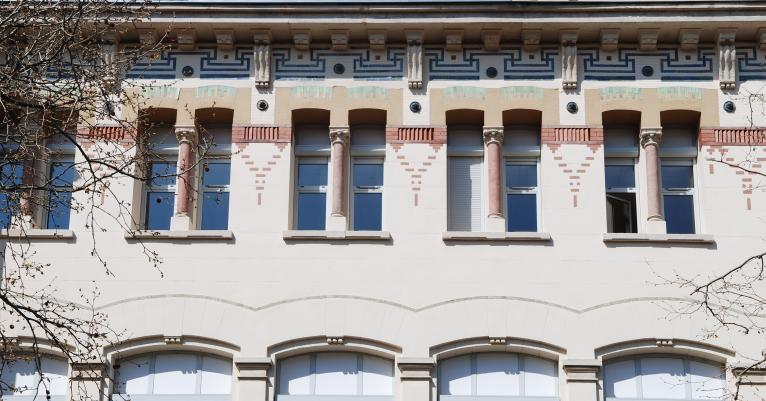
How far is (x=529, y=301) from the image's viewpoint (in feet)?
73.6

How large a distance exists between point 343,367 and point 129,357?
3278 millimetres

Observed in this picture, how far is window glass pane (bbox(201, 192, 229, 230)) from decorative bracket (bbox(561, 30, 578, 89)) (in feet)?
18.9

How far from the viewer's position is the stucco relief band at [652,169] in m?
23.1

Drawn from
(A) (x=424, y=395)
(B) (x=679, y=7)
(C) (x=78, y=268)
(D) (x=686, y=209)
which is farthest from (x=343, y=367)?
(B) (x=679, y=7)

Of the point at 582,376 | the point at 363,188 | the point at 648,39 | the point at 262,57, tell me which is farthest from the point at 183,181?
the point at 648,39

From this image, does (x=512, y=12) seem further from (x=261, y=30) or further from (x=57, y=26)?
(x=57, y=26)

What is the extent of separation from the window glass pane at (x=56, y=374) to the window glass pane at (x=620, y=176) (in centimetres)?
901

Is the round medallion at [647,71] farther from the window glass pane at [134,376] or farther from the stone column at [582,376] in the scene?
the window glass pane at [134,376]

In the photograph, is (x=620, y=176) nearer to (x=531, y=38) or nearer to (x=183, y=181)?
(x=531, y=38)

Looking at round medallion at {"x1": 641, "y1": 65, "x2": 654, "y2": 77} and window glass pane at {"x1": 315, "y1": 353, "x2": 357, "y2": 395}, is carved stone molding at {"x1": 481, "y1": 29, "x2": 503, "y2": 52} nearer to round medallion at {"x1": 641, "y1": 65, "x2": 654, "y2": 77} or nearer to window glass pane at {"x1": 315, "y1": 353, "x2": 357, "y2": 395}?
round medallion at {"x1": 641, "y1": 65, "x2": 654, "y2": 77}

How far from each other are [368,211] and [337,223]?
2.42 feet

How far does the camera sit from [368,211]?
23.5 m

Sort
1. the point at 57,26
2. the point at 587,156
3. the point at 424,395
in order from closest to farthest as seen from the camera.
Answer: the point at 57,26 → the point at 424,395 → the point at 587,156

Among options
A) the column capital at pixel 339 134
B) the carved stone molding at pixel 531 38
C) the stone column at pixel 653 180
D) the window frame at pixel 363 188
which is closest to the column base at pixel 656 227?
the stone column at pixel 653 180
